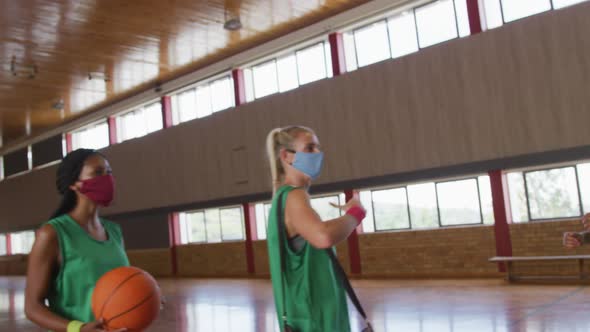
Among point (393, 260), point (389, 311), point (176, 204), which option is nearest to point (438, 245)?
point (393, 260)

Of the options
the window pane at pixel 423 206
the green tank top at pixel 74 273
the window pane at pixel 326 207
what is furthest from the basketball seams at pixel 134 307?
the window pane at pixel 326 207

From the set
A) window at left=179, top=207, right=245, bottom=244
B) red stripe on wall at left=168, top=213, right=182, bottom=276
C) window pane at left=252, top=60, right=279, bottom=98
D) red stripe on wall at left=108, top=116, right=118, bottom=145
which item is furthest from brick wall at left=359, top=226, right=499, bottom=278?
red stripe on wall at left=108, top=116, right=118, bottom=145

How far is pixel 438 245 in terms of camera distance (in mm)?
10461

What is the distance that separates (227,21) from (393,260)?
5.54m

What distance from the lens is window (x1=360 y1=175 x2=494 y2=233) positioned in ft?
32.9

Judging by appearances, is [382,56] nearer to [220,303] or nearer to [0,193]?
[220,303]

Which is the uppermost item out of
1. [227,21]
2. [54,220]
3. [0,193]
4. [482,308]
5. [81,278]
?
[227,21]

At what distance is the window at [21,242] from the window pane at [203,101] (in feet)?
33.8

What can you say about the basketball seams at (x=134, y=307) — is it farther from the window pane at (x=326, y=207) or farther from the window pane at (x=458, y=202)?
the window pane at (x=326, y=207)

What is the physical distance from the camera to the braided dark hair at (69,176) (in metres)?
1.99

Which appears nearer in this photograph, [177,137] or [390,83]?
[390,83]

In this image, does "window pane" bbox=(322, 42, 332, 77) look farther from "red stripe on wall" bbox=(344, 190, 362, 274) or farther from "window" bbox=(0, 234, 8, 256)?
A: "window" bbox=(0, 234, 8, 256)

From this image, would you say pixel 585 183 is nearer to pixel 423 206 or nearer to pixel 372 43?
pixel 423 206

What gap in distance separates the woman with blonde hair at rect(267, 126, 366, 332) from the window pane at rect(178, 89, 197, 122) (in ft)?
44.6
